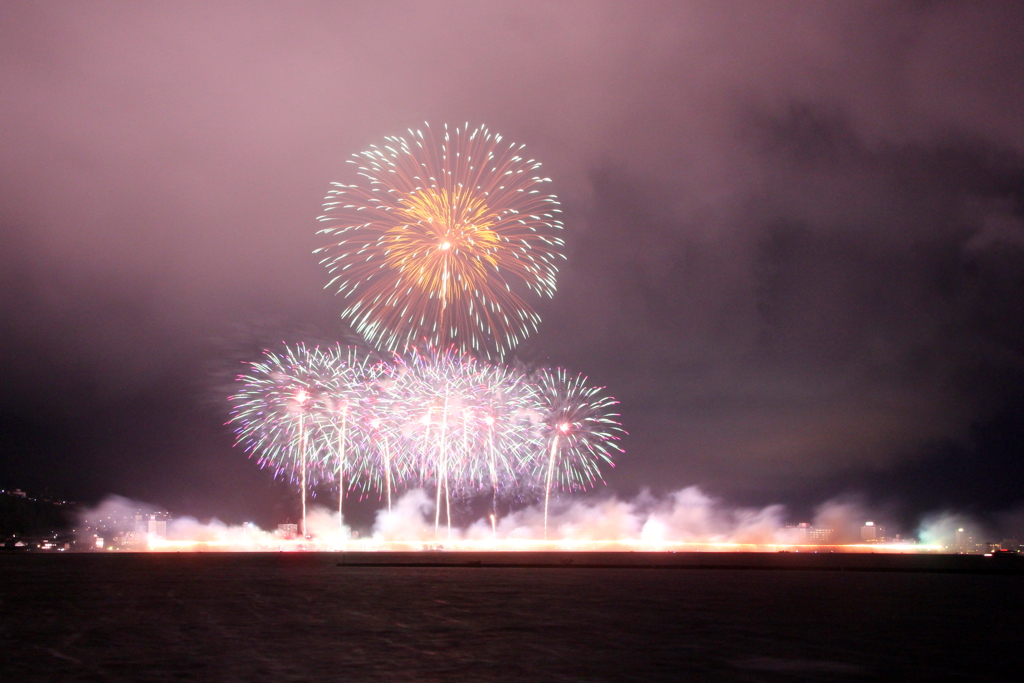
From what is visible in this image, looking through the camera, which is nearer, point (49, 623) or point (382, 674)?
point (382, 674)

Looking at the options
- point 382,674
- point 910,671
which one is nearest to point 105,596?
point 382,674

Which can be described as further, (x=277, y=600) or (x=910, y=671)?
(x=277, y=600)

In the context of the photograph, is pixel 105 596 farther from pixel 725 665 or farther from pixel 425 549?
pixel 425 549

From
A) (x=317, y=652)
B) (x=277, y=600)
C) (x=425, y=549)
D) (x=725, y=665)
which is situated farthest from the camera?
(x=425, y=549)

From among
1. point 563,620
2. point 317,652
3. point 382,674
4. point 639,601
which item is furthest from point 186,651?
point 639,601

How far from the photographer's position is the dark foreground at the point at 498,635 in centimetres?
2250

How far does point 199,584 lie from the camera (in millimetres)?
63500

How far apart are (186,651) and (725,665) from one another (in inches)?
663

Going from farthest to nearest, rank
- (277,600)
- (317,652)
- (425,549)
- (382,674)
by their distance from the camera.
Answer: (425,549) < (277,600) < (317,652) < (382,674)

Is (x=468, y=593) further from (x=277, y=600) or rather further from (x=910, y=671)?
(x=910, y=671)

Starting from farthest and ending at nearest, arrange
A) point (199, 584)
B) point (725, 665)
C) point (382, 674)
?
point (199, 584), point (725, 665), point (382, 674)

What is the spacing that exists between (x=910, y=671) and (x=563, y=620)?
15645mm

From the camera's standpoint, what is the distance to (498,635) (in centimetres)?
3009

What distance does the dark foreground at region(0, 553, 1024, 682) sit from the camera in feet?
73.8
